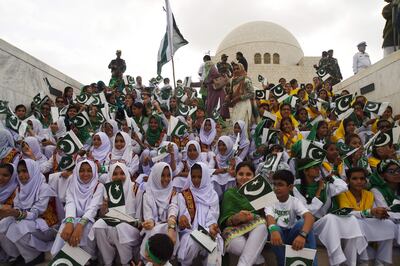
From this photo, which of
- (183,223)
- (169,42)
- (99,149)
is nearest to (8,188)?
(99,149)

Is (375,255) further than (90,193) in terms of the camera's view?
No

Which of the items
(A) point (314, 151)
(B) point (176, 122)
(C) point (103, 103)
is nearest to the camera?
(A) point (314, 151)

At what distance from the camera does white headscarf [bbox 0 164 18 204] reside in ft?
11.0

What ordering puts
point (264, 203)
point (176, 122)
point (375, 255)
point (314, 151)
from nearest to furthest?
1. point (264, 203)
2. point (375, 255)
3. point (314, 151)
4. point (176, 122)

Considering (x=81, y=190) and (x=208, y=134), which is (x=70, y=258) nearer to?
(x=81, y=190)

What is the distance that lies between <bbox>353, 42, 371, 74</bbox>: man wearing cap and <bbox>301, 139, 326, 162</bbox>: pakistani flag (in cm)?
819

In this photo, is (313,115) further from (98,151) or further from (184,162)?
(98,151)

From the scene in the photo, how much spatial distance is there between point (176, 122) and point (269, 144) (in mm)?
1435

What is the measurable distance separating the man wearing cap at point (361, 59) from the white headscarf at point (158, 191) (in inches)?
370

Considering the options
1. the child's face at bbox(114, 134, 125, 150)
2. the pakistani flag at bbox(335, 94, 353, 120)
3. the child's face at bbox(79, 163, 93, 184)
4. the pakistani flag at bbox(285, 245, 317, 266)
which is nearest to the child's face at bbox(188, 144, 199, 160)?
the child's face at bbox(114, 134, 125, 150)

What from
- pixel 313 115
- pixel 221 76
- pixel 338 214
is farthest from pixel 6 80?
pixel 338 214

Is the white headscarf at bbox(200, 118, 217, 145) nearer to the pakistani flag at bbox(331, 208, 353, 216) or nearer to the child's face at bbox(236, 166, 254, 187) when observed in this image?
the child's face at bbox(236, 166, 254, 187)

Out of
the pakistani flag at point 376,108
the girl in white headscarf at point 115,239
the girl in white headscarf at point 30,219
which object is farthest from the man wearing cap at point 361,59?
the girl in white headscarf at point 30,219

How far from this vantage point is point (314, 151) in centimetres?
371
